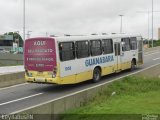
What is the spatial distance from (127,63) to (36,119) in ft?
51.2

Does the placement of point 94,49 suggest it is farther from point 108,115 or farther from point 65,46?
point 108,115

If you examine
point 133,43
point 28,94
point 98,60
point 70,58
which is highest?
point 133,43

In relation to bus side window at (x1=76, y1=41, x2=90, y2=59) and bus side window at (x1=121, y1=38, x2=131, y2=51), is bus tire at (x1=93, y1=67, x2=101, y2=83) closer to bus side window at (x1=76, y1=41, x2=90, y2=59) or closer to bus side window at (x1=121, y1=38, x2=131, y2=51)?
bus side window at (x1=76, y1=41, x2=90, y2=59)

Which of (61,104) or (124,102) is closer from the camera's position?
(61,104)

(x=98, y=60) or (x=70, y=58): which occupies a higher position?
(x=70, y=58)

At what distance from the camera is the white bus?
1814 cm

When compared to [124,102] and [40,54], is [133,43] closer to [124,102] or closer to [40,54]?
[40,54]

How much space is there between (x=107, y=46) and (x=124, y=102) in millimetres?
7877

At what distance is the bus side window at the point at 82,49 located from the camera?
1966cm

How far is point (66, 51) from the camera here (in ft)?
61.2

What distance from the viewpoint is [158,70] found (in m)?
28.4

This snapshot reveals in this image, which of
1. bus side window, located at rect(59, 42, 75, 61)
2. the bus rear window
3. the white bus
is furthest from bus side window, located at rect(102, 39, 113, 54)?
the bus rear window

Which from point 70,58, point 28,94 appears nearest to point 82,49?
point 70,58

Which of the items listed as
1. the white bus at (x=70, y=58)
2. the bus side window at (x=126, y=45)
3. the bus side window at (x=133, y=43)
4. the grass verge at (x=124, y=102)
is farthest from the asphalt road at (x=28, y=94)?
the bus side window at (x=133, y=43)
